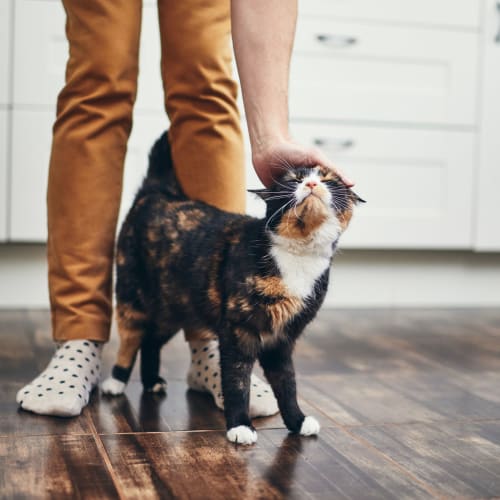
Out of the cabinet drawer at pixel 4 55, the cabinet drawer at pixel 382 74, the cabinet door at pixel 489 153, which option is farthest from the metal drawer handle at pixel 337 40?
the cabinet drawer at pixel 4 55

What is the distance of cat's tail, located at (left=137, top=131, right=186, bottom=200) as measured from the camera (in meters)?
1.44

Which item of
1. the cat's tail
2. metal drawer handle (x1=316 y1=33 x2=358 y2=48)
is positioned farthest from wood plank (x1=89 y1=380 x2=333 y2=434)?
metal drawer handle (x1=316 y1=33 x2=358 y2=48)

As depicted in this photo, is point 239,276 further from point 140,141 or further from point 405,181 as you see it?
point 405,181

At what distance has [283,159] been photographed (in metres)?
1.18

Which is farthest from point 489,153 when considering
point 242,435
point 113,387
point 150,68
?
point 242,435

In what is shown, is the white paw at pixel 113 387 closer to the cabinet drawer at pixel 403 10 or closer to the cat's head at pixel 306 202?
the cat's head at pixel 306 202

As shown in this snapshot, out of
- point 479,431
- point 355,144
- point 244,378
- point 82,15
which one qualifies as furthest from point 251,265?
point 355,144

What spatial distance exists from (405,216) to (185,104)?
1218 mm

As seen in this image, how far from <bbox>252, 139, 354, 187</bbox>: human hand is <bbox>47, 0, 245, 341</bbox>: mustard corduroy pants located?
234mm

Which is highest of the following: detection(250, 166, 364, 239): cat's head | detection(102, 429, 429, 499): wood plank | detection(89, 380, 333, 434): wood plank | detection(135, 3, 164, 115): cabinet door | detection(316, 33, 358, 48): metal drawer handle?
detection(316, 33, 358, 48): metal drawer handle

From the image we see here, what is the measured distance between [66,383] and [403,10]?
5.42ft

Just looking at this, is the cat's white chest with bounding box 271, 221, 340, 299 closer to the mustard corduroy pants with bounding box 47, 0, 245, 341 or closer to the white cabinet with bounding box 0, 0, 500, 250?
the mustard corduroy pants with bounding box 47, 0, 245, 341

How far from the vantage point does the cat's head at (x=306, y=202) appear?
1.08 metres

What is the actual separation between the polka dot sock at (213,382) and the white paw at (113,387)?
0.12m
